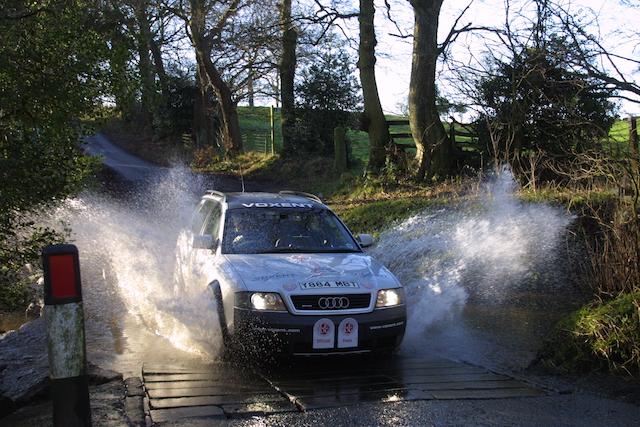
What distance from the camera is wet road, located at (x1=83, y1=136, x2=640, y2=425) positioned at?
523cm

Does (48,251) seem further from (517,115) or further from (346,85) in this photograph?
(346,85)

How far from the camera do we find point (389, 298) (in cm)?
709

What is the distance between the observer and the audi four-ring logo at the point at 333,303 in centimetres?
674

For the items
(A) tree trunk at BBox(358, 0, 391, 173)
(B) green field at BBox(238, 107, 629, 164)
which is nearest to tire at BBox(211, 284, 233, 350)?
(B) green field at BBox(238, 107, 629, 164)

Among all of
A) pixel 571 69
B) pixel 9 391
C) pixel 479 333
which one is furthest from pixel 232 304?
pixel 571 69

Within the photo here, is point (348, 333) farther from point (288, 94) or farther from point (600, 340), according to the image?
point (288, 94)

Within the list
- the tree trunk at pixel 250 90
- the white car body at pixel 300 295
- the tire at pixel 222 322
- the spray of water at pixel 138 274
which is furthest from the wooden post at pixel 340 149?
the tire at pixel 222 322

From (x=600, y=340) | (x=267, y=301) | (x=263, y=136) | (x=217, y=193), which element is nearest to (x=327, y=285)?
(x=267, y=301)

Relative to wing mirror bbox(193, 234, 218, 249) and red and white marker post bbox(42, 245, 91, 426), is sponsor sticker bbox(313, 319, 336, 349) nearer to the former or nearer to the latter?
wing mirror bbox(193, 234, 218, 249)

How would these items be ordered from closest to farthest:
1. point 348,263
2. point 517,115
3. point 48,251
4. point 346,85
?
point 48,251, point 348,263, point 517,115, point 346,85

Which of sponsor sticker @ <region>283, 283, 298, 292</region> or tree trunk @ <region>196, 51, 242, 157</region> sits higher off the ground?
tree trunk @ <region>196, 51, 242, 157</region>

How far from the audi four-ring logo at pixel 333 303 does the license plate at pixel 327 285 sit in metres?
0.12

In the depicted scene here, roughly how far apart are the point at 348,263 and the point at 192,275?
199 centimetres

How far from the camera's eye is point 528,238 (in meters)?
11.2
